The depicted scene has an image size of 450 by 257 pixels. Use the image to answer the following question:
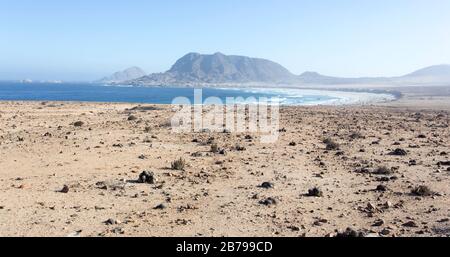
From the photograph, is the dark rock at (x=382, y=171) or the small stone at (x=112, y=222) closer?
the small stone at (x=112, y=222)

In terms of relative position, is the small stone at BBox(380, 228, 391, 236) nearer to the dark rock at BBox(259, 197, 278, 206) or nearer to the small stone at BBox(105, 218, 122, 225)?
the dark rock at BBox(259, 197, 278, 206)

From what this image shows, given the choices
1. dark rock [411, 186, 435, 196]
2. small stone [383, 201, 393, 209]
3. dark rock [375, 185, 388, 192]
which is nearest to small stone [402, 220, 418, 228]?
small stone [383, 201, 393, 209]

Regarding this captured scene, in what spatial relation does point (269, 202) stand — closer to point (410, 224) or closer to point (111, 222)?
point (410, 224)

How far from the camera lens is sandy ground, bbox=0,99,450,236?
8.88 meters

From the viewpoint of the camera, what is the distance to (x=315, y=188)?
1136cm

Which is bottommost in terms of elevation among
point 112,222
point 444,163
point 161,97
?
point 161,97

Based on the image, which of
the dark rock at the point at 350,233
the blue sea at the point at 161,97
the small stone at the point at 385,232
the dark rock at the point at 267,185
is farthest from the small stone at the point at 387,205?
the blue sea at the point at 161,97

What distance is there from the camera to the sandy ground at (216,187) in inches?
349

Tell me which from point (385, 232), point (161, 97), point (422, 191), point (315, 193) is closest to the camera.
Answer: point (385, 232)

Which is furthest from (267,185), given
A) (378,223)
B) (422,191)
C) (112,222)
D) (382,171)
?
(112,222)

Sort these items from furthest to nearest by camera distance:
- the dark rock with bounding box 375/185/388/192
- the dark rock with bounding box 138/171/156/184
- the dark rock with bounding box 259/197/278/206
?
the dark rock with bounding box 138/171/156/184
the dark rock with bounding box 375/185/388/192
the dark rock with bounding box 259/197/278/206

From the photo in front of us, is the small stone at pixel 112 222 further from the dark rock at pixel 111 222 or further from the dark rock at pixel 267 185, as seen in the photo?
the dark rock at pixel 267 185

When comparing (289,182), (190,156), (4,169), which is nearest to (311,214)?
(289,182)

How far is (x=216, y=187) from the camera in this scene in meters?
12.1
